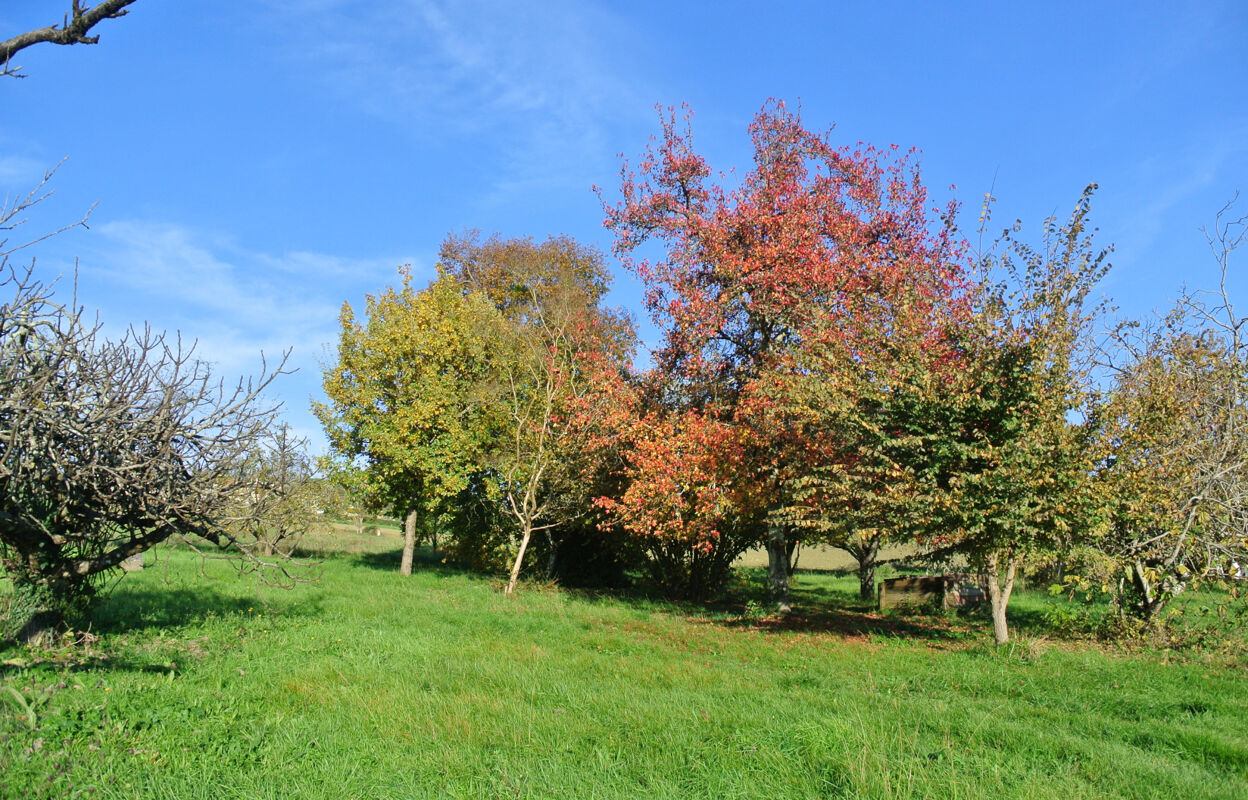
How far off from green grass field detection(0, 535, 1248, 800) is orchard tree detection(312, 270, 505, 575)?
11.9 m

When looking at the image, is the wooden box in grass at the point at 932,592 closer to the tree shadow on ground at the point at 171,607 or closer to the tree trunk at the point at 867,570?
the tree trunk at the point at 867,570

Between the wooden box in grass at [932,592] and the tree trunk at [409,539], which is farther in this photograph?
the tree trunk at [409,539]

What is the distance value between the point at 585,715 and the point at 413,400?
1986 centimetres

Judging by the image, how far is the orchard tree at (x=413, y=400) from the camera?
81.7 feet

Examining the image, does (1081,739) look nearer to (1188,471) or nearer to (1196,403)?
(1188,471)

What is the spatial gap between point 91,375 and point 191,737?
4.60 metres

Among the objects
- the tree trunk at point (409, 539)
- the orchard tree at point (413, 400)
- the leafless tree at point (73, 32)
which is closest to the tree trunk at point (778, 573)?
the orchard tree at point (413, 400)

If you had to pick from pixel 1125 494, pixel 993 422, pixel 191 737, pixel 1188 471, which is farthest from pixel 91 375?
pixel 1188 471

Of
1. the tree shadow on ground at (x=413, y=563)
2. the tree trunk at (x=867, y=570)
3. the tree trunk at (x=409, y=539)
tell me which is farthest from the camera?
the tree shadow on ground at (x=413, y=563)

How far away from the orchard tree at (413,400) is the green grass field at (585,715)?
11925 millimetres

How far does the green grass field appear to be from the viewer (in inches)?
213

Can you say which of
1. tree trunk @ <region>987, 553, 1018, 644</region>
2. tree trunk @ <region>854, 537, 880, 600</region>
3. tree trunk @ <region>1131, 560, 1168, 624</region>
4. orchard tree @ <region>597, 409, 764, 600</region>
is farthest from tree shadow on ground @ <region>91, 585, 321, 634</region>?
tree trunk @ <region>854, 537, 880, 600</region>

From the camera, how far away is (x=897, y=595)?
20797 mm

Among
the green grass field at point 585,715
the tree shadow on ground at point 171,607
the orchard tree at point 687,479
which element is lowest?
the tree shadow on ground at point 171,607
